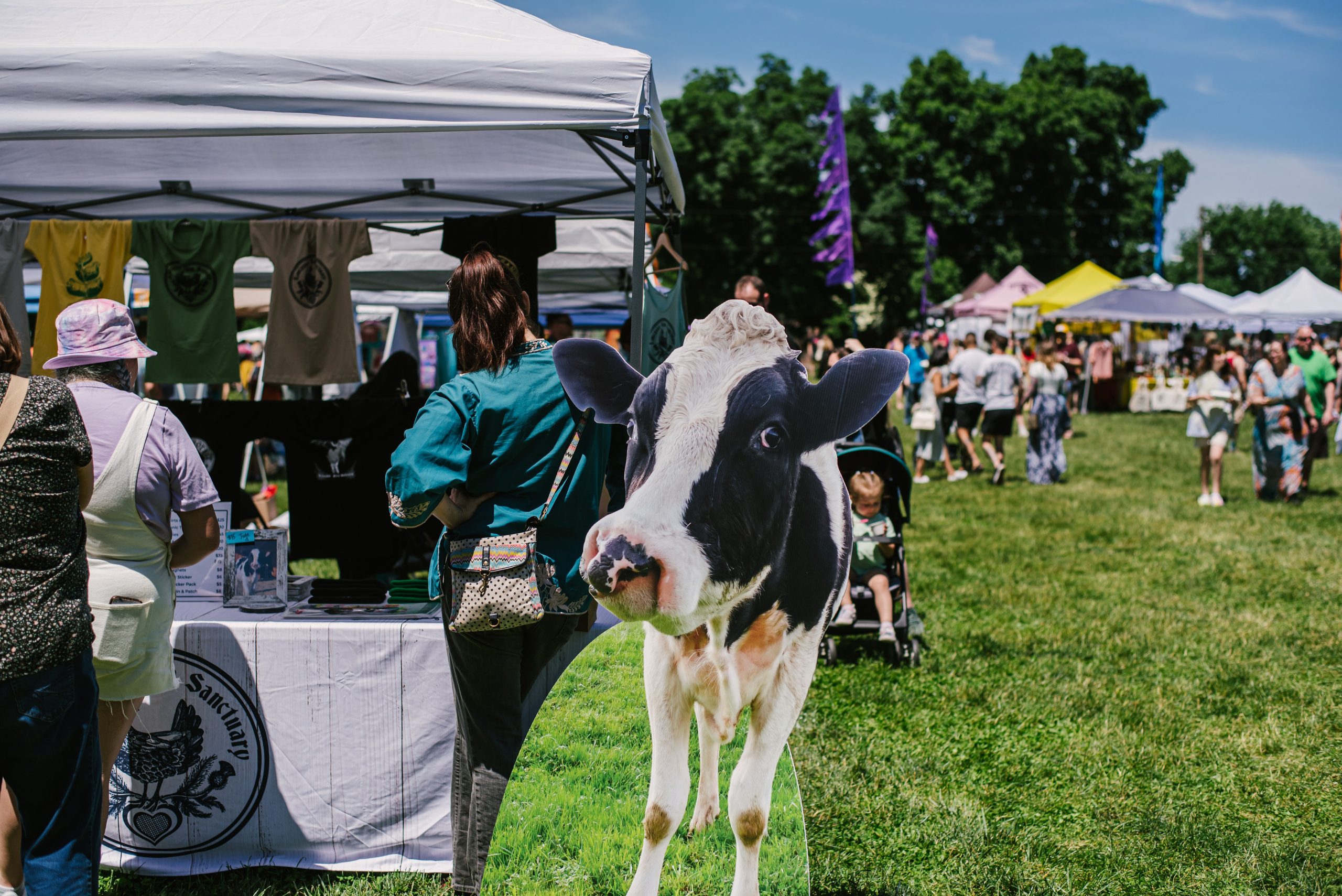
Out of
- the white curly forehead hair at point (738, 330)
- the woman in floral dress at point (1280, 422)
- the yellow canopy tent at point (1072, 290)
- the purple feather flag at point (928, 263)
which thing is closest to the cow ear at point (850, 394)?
the white curly forehead hair at point (738, 330)

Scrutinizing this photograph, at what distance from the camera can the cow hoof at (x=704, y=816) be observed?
83.4 inches

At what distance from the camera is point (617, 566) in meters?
1.75

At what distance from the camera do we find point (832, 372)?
1.96m

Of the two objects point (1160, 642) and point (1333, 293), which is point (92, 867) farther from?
point (1333, 293)

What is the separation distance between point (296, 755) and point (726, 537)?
225 centimetres

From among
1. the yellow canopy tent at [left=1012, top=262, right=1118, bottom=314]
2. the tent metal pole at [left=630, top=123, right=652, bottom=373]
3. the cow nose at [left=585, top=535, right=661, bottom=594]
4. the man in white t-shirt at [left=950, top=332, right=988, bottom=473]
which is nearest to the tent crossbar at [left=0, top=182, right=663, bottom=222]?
the tent metal pole at [left=630, top=123, right=652, bottom=373]

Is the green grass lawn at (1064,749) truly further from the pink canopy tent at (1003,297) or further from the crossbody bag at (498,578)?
the pink canopy tent at (1003,297)

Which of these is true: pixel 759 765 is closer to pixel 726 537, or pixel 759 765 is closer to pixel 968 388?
pixel 726 537

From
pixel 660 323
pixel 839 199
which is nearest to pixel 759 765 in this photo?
pixel 660 323

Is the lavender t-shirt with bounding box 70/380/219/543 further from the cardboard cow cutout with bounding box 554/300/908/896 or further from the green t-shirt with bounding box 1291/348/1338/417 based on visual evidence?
the green t-shirt with bounding box 1291/348/1338/417

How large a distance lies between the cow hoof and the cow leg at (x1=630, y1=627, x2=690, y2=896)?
3 centimetres

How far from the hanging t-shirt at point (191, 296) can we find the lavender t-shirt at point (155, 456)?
2.89 m

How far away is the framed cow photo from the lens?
11.8 feet

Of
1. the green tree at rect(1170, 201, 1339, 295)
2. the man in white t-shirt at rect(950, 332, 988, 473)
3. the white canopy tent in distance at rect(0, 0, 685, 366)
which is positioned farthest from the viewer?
the green tree at rect(1170, 201, 1339, 295)
